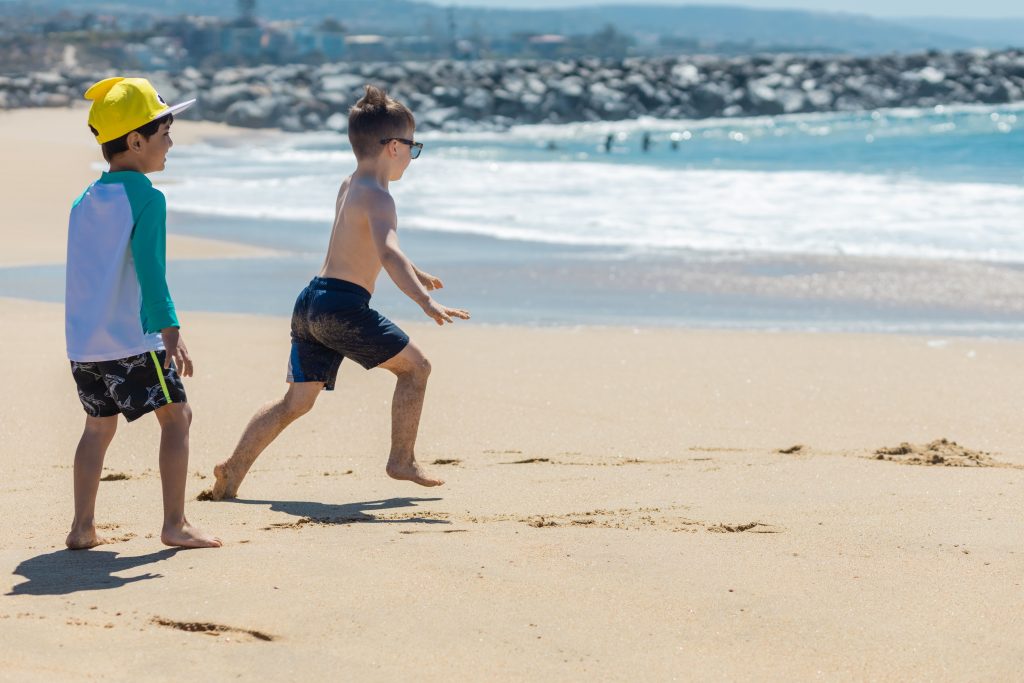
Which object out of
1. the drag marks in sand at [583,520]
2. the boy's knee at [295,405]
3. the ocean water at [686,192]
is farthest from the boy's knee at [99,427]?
the ocean water at [686,192]

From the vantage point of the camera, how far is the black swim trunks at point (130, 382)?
3361 mm

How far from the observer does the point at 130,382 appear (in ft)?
11.1

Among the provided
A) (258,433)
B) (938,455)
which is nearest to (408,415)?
(258,433)

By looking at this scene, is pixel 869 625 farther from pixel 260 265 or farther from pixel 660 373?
pixel 260 265

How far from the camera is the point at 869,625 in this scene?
2.94 m

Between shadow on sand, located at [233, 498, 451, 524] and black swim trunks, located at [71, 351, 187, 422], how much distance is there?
0.63 metres

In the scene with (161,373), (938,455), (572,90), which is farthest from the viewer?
(572,90)

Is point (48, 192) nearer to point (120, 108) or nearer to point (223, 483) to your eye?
point (223, 483)

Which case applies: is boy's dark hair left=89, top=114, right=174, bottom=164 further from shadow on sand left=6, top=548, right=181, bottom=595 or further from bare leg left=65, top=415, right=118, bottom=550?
shadow on sand left=6, top=548, right=181, bottom=595

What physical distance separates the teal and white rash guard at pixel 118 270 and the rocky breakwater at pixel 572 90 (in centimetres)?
3550

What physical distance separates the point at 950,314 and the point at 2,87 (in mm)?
40030

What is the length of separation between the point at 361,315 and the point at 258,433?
0.51 meters

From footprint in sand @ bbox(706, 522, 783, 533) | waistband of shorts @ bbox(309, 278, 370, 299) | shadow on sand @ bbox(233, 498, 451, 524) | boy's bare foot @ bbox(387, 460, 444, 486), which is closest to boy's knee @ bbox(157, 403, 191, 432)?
shadow on sand @ bbox(233, 498, 451, 524)

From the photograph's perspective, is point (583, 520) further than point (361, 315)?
No
